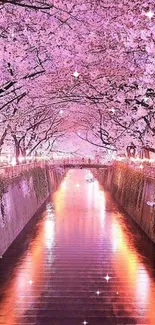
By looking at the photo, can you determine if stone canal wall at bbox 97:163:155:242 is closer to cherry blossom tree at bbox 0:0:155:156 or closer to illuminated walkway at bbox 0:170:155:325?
illuminated walkway at bbox 0:170:155:325

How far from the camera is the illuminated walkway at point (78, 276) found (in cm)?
1326

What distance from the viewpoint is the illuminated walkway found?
1326 centimetres

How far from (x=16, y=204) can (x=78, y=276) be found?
10848mm

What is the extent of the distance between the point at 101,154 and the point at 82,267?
69699mm

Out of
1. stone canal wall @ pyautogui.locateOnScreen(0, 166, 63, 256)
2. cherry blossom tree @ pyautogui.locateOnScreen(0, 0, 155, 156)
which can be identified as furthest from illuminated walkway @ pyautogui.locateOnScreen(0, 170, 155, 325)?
cherry blossom tree @ pyautogui.locateOnScreen(0, 0, 155, 156)

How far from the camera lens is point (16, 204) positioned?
1087 inches

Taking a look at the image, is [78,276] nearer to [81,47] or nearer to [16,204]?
[81,47]

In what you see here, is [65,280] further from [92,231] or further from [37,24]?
[92,231]

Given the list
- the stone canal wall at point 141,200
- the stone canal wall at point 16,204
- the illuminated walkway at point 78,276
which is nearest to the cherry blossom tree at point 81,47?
the stone canal wall at point 141,200

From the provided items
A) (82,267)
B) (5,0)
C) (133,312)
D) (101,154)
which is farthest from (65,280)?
(101,154)

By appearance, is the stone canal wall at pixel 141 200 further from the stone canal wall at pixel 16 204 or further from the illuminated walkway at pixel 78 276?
the stone canal wall at pixel 16 204

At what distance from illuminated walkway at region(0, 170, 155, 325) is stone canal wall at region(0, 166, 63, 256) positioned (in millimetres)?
641

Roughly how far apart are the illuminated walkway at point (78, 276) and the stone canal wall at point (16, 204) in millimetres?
641

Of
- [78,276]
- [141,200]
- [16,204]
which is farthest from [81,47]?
[141,200]
